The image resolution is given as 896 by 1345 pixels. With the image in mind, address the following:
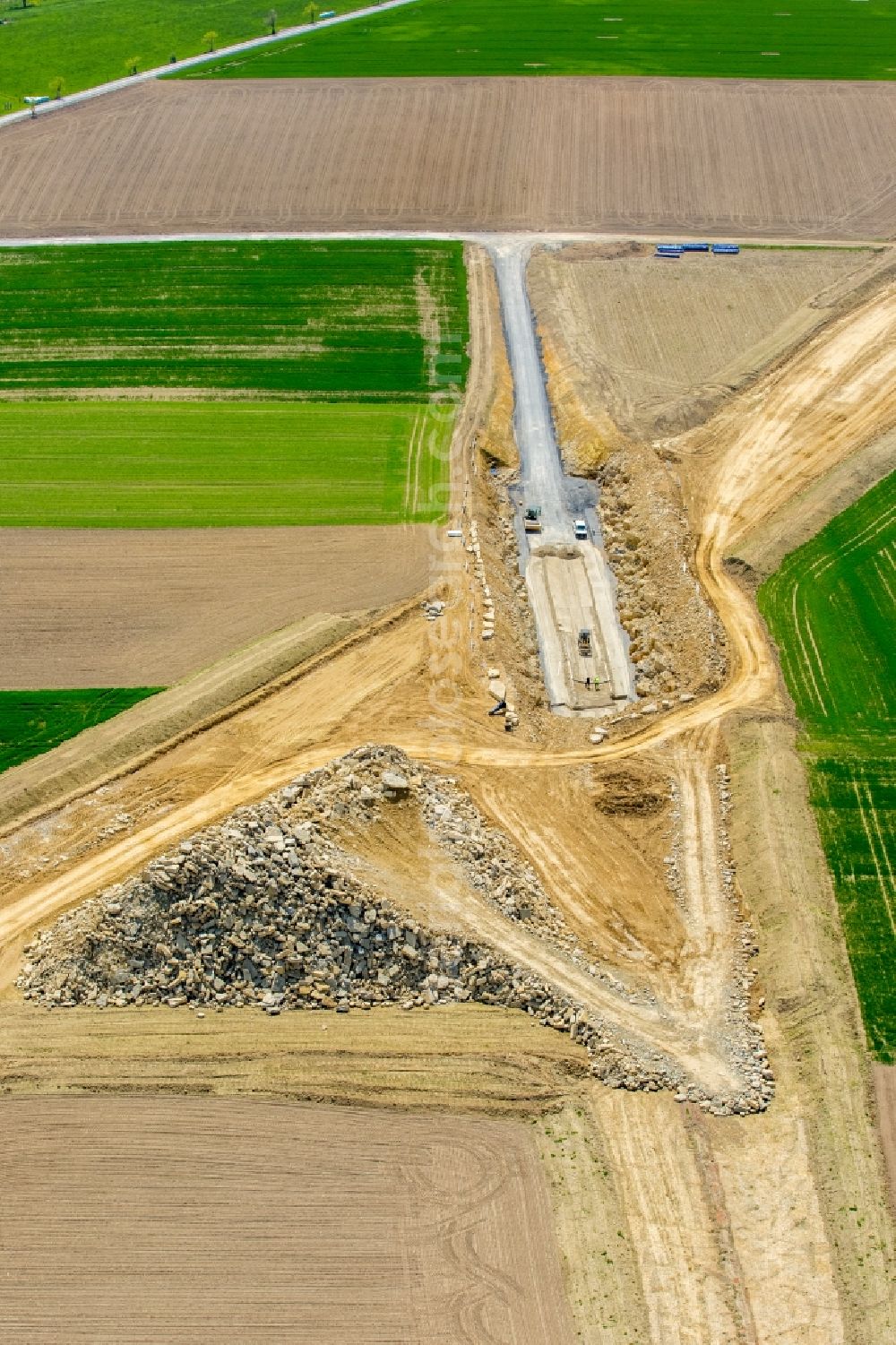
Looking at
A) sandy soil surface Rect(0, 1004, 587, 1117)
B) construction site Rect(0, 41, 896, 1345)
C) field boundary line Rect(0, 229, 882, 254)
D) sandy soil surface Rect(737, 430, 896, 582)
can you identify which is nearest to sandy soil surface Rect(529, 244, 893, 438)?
construction site Rect(0, 41, 896, 1345)

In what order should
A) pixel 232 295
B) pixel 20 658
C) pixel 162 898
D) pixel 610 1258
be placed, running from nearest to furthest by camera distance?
pixel 610 1258
pixel 162 898
pixel 20 658
pixel 232 295

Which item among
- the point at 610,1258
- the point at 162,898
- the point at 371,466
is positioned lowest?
the point at 610,1258

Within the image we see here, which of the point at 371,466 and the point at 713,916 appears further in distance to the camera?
the point at 371,466

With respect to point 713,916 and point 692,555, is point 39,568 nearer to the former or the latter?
point 692,555

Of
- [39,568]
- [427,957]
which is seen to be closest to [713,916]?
[427,957]

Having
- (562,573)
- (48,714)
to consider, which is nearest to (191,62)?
(562,573)

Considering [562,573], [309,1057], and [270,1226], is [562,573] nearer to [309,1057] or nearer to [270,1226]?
[309,1057]

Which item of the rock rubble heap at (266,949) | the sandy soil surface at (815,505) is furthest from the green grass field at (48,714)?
the sandy soil surface at (815,505)

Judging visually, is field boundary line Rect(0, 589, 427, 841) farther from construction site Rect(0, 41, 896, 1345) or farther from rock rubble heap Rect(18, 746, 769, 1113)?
rock rubble heap Rect(18, 746, 769, 1113)
